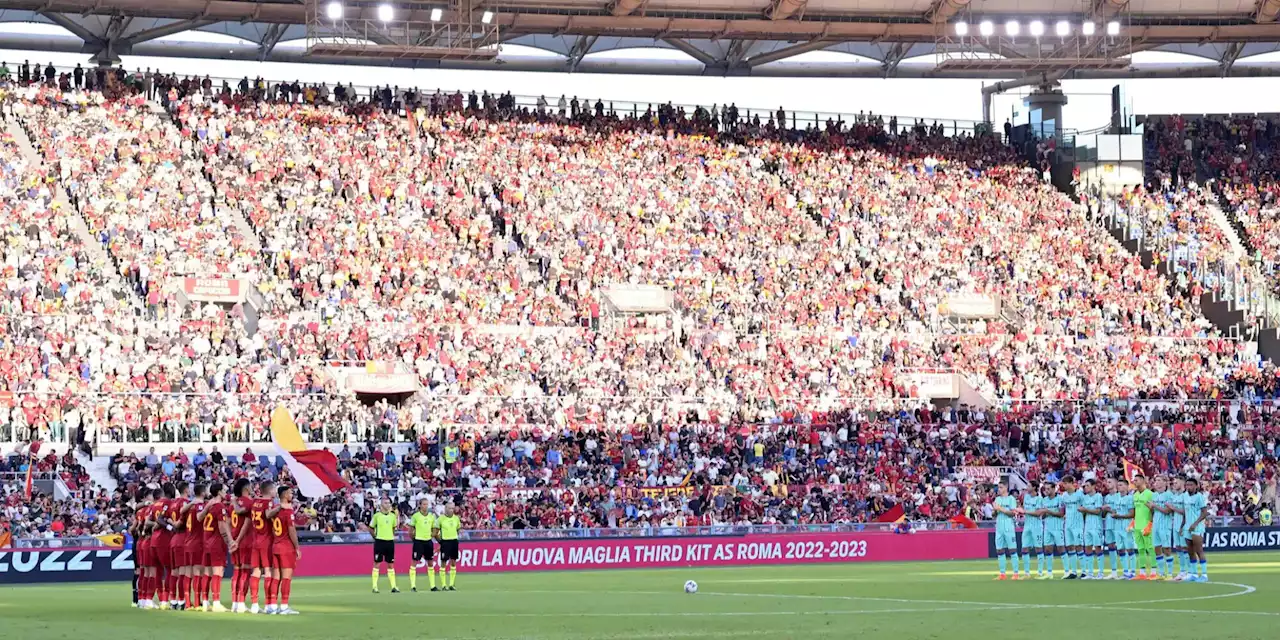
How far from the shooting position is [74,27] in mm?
59188

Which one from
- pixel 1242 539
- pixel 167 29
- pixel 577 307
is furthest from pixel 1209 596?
pixel 167 29

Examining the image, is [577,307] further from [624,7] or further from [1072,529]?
[1072,529]

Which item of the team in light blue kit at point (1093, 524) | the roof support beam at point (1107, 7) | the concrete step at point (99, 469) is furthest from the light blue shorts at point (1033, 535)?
the roof support beam at point (1107, 7)

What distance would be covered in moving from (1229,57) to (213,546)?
183ft

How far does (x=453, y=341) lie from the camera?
48406 mm

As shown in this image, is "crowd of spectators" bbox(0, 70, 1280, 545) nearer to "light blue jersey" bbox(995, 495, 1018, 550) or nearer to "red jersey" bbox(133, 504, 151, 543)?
"light blue jersey" bbox(995, 495, 1018, 550)

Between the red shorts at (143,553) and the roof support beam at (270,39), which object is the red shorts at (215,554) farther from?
the roof support beam at (270,39)

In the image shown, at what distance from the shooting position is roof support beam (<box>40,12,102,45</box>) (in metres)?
58.7

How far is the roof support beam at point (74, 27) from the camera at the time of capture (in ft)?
193

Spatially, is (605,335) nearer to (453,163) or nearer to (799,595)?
(453,163)

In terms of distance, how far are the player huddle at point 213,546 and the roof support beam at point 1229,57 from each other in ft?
178

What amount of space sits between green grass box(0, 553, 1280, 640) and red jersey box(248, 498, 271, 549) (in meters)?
0.83

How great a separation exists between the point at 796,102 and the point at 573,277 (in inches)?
885

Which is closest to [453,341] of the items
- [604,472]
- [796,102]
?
[604,472]
